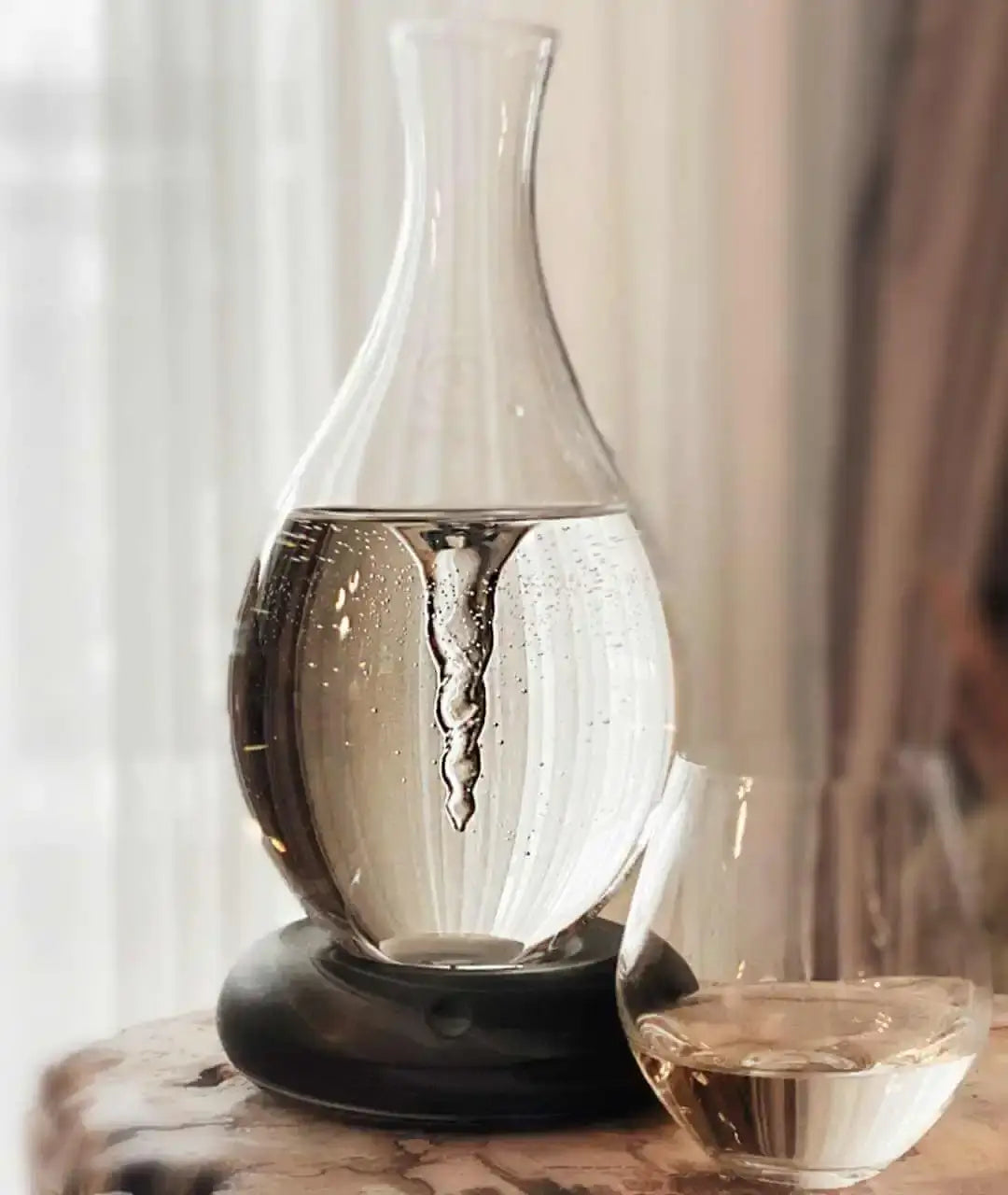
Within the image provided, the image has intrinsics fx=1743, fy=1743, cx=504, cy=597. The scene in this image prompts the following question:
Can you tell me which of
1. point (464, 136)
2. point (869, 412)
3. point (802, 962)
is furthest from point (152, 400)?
point (802, 962)

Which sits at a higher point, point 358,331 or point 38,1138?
point 358,331

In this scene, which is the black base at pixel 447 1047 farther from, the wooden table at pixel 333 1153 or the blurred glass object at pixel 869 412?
the blurred glass object at pixel 869 412

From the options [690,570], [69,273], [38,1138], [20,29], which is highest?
[20,29]

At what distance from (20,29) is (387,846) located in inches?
37.4

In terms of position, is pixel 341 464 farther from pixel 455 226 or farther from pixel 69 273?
pixel 69 273

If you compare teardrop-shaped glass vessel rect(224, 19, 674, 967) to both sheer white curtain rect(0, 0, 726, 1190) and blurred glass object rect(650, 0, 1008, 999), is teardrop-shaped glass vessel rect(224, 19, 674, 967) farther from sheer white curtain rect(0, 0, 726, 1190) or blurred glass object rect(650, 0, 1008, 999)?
blurred glass object rect(650, 0, 1008, 999)

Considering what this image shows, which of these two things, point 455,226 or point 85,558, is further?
point 85,558

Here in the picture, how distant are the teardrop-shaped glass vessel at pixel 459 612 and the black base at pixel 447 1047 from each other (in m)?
0.02

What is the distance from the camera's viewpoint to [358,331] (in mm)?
1297

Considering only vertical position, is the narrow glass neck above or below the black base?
above

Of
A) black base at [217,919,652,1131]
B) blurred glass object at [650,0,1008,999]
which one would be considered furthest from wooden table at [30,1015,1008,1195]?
blurred glass object at [650,0,1008,999]

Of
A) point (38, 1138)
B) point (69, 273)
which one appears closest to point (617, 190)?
point (69, 273)

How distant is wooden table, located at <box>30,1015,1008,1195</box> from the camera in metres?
0.46

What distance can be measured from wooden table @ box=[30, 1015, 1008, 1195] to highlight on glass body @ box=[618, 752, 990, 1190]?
36 millimetres
